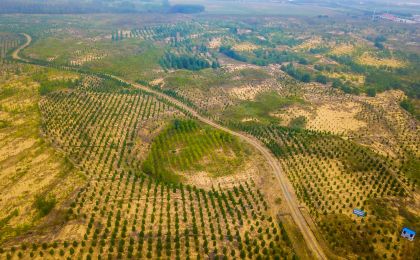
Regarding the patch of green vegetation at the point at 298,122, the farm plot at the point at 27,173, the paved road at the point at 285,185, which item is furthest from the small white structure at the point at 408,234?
the farm plot at the point at 27,173

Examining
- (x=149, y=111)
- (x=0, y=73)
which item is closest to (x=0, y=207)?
(x=149, y=111)

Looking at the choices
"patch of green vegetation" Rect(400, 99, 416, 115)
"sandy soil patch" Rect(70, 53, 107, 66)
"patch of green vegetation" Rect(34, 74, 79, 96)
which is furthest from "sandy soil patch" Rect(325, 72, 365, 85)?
"patch of green vegetation" Rect(34, 74, 79, 96)

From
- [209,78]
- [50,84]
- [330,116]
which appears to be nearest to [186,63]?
[209,78]

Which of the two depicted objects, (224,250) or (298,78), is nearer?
(224,250)

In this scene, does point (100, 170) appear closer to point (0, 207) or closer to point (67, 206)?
point (67, 206)

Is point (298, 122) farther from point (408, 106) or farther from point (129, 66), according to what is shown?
point (129, 66)

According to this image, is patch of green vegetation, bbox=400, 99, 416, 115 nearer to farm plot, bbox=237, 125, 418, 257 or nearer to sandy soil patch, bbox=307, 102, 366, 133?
sandy soil patch, bbox=307, 102, 366, 133
